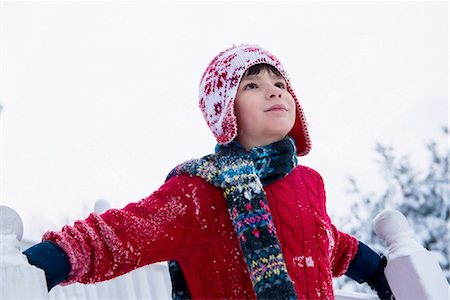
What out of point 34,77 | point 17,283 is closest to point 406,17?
point 34,77

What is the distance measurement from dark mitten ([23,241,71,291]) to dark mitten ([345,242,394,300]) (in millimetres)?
881

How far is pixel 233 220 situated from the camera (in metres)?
1.23

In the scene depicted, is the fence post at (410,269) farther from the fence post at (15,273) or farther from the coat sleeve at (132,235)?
the fence post at (15,273)

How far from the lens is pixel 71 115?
617 cm

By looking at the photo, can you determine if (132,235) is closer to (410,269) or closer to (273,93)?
(273,93)

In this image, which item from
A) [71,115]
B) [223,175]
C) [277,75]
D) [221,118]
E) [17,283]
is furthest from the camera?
[71,115]

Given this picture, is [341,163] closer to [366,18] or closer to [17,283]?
[366,18]

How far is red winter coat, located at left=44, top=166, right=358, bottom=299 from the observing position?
1.13 m

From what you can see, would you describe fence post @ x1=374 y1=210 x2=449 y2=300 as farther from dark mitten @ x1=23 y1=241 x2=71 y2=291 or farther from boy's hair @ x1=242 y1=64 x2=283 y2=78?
dark mitten @ x1=23 y1=241 x2=71 y2=291

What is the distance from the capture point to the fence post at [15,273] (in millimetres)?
878

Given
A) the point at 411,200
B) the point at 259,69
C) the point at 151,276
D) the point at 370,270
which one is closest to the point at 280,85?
the point at 259,69

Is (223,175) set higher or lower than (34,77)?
lower

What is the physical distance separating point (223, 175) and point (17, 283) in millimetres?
524

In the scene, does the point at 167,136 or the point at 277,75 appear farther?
the point at 167,136
